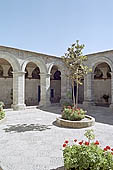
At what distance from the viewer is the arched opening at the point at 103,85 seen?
63.4 feet

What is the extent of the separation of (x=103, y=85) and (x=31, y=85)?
1033 cm

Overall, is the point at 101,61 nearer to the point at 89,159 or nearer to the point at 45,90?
the point at 45,90

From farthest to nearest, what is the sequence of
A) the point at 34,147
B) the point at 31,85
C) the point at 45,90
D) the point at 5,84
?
the point at 31,85
the point at 5,84
the point at 45,90
the point at 34,147

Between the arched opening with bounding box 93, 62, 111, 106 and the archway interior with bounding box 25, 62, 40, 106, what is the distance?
8.65 meters

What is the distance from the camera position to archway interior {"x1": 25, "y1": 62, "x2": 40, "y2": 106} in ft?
63.8

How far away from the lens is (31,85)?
19812 mm

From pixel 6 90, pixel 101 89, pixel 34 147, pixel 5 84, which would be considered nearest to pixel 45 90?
pixel 6 90

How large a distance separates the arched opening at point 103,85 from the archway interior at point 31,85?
865 centimetres

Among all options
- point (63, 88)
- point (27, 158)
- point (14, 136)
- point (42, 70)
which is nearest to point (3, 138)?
point (14, 136)

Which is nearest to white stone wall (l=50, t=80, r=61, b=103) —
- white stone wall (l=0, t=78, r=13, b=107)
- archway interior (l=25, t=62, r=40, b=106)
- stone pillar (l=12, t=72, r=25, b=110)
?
archway interior (l=25, t=62, r=40, b=106)

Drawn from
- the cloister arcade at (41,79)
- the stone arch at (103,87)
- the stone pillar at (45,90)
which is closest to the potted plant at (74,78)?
the cloister arcade at (41,79)

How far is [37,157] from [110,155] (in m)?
2.34

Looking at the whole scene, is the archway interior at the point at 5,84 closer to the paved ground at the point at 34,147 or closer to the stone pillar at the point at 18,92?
the stone pillar at the point at 18,92

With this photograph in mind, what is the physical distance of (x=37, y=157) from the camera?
4.41 m
